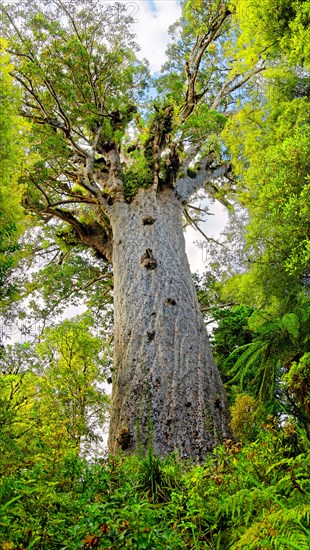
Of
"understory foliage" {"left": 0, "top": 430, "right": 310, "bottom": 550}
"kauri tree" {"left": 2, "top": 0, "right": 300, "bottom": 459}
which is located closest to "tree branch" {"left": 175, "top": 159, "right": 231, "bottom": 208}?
Result: "kauri tree" {"left": 2, "top": 0, "right": 300, "bottom": 459}

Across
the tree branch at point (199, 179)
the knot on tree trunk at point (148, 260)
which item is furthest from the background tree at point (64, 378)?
the tree branch at point (199, 179)

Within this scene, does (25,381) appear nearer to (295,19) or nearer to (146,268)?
(146,268)

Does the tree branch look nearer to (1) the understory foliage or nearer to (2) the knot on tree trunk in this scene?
(2) the knot on tree trunk

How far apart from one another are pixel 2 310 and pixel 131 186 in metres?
4.38

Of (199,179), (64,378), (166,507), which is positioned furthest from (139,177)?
(166,507)

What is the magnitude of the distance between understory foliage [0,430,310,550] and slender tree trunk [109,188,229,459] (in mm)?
1764

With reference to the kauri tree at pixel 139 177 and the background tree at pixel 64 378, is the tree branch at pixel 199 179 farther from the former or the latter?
the background tree at pixel 64 378

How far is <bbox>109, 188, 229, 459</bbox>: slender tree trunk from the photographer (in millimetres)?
4543

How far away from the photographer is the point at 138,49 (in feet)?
36.1

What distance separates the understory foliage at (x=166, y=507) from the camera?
5.50ft

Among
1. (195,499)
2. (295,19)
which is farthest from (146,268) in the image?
(195,499)

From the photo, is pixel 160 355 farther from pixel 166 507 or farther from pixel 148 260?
pixel 166 507

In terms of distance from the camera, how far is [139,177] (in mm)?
8336

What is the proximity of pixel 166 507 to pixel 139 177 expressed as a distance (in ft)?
22.9
